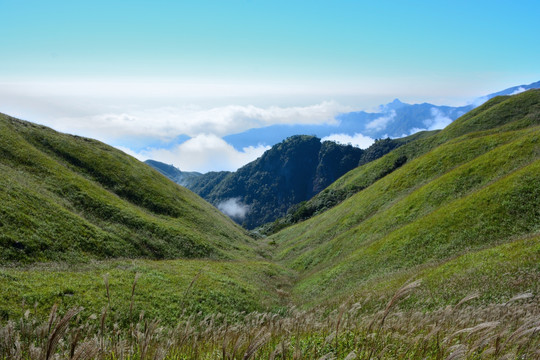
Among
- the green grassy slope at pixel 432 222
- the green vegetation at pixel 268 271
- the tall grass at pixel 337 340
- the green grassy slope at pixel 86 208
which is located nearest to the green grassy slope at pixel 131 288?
the green vegetation at pixel 268 271

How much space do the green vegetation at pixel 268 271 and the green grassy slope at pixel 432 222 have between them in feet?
0.80

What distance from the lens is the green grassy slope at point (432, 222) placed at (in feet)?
96.8

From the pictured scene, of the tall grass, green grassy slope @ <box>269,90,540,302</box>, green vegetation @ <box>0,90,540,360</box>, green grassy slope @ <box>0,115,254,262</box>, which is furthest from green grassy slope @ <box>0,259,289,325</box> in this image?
green grassy slope @ <box>269,90,540,302</box>

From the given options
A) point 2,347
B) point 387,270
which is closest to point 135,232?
point 387,270

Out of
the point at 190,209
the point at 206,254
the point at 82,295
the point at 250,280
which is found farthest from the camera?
the point at 190,209

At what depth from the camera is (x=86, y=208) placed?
4500 centimetres

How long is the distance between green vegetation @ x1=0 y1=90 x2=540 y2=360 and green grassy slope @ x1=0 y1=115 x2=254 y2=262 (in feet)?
0.96

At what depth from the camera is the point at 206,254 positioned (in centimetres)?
5134

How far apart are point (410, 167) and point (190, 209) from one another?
173 ft

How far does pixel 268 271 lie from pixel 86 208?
1199 inches

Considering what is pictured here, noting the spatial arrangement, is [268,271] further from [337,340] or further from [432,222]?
[337,340]

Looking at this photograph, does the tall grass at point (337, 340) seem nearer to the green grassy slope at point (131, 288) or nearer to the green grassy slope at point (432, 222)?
the green grassy slope at point (131, 288)

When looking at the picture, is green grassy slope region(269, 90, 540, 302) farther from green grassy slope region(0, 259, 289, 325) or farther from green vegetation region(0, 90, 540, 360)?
green grassy slope region(0, 259, 289, 325)

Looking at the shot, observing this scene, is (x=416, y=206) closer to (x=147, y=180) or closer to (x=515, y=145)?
(x=515, y=145)
